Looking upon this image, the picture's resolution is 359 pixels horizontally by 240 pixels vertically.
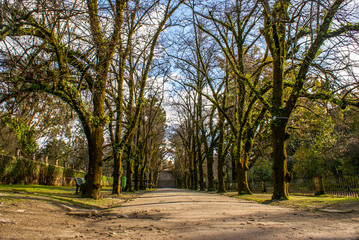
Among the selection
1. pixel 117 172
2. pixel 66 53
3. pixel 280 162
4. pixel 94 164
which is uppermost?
pixel 66 53

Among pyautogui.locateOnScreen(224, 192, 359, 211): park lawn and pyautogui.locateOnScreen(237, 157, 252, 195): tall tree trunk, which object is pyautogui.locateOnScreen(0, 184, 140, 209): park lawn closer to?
pyautogui.locateOnScreen(224, 192, 359, 211): park lawn

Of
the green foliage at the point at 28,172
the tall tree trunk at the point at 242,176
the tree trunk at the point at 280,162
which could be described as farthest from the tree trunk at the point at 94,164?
the green foliage at the point at 28,172

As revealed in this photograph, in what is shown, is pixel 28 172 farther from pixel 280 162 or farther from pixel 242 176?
pixel 280 162

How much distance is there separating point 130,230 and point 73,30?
5.35 m

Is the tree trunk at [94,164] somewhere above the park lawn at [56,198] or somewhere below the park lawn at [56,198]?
above

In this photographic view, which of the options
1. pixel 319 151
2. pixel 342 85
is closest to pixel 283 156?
pixel 342 85

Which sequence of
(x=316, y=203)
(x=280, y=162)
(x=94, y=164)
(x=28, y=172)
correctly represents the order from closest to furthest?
(x=316, y=203) < (x=94, y=164) < (x=280, y=162) < (x=28, y=172)

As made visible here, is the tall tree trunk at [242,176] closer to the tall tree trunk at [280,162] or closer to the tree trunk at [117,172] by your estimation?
the tall tree trunk at [280,162]

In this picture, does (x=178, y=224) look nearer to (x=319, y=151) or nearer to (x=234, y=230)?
(x=234, y=230)

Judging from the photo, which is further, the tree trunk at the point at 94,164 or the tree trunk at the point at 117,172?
the tree trunk at the point at 117,172

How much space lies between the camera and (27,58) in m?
6.91

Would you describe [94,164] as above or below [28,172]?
above

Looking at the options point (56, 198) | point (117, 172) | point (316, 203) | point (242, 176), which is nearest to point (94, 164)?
point (56, 198)

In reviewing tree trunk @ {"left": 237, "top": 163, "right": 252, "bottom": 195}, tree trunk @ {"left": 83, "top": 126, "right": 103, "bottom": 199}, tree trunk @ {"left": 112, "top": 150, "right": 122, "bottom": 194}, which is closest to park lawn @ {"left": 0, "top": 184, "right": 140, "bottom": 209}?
tree trunk @ {"left": 83, "top": 126, "right": 103, "bottom": 199}
